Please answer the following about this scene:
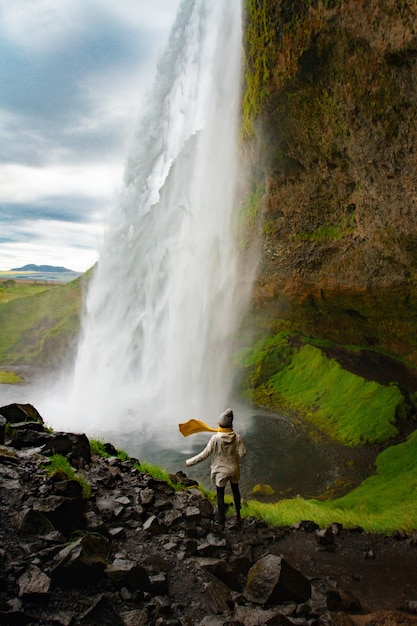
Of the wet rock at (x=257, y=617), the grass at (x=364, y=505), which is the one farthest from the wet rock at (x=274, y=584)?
the grass at (x=364, y=505)

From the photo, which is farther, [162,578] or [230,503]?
[230,503]

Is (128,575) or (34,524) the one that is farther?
(34,524)

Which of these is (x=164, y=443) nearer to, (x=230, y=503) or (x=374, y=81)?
(x=230, y=503)

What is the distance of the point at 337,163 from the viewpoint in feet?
58.7

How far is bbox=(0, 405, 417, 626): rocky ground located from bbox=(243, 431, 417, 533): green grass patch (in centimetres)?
56

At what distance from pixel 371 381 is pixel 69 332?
85.5ft

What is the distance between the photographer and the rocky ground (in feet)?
14.4

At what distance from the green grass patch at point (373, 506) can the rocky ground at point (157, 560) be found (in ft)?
1.84

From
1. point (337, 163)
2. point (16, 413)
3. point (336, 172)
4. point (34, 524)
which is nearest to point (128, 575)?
point (34, 524)

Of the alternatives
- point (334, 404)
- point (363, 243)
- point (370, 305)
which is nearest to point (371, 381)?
point (334, 404)

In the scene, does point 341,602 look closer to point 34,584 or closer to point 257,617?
point 257,617

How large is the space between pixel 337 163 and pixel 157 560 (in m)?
16.4

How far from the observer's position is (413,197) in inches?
562

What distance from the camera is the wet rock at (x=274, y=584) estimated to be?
5148 mm
